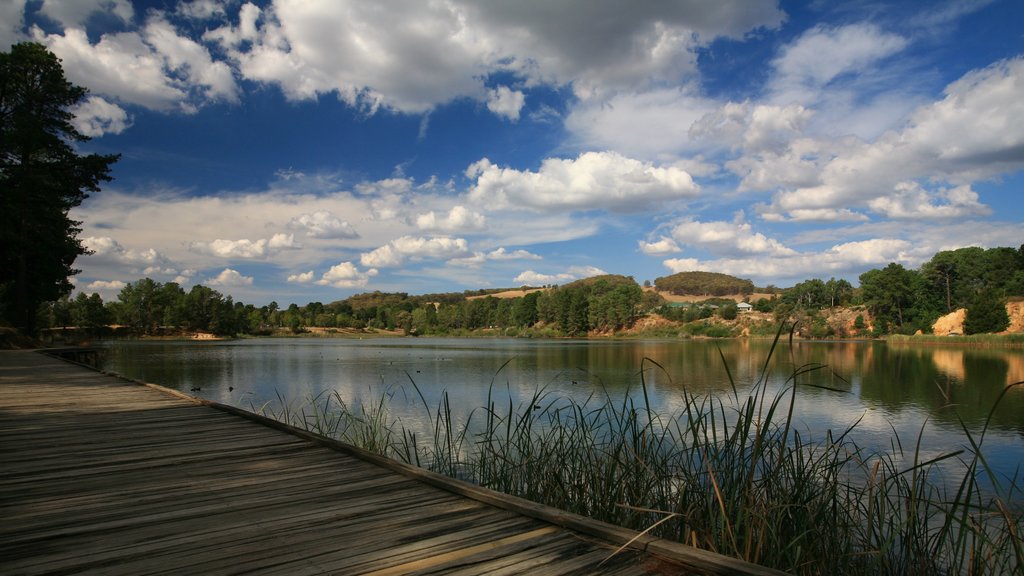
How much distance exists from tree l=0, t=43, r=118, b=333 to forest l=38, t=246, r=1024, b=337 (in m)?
37.4

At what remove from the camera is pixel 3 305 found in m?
26.3

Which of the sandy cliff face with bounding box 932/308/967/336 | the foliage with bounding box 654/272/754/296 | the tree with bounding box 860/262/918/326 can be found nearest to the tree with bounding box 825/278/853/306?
the tree with bounding box 860/262/918/326

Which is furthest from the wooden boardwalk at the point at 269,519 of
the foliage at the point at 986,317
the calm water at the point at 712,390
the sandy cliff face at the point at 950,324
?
the sandy cliff face at the point at 950,324

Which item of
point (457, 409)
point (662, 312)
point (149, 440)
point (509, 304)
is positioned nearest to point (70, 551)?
point (149, 440)

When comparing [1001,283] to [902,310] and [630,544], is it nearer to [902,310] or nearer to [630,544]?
[902,310]

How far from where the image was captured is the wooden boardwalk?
2111mm

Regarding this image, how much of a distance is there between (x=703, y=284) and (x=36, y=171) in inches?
6663

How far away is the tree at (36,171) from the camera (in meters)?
20.2

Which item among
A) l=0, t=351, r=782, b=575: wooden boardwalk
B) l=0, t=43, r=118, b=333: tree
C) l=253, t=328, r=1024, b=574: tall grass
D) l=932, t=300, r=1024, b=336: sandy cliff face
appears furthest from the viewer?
l=932, t=300, r=1024, b=336: sandy cliff face

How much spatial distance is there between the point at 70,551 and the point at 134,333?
83730mm

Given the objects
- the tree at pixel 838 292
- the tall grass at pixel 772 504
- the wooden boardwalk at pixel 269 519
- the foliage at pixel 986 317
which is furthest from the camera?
the tree at pixel 838 292

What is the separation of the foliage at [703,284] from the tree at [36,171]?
15695 centimetres

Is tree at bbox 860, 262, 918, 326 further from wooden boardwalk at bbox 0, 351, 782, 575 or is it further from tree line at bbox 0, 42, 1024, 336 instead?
wooden boardwalk at bbox 0, 351, 782, 575

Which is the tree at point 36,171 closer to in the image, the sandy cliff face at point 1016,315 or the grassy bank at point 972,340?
the grassy bank at point 972,340
